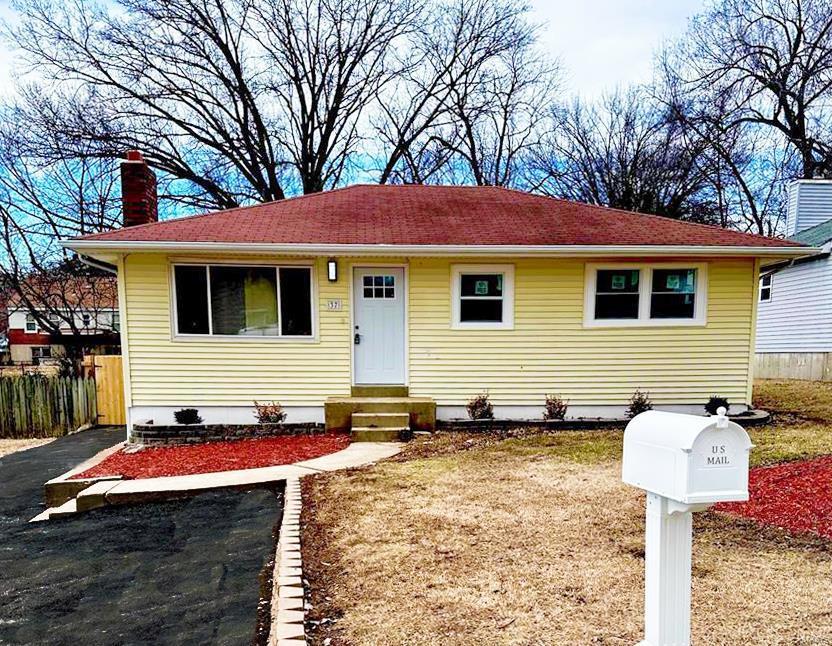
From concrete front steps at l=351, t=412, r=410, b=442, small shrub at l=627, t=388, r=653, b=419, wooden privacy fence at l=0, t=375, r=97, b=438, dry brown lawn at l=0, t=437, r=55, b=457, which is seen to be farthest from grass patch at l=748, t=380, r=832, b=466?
wooden privacy fence at l=0, t=375, r=97, b=438

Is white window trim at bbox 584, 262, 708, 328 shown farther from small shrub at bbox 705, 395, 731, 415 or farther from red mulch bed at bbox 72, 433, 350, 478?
red mulch bed at bbox 72, 433, 350, 478

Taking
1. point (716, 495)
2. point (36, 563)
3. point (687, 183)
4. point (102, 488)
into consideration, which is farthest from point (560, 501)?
point (687, 183)

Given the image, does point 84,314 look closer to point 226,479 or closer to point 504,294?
point 226,479

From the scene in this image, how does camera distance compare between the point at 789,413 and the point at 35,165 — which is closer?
the point at 789,413

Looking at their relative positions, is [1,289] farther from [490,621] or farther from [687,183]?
[687,183]

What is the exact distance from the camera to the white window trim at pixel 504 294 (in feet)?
25.0

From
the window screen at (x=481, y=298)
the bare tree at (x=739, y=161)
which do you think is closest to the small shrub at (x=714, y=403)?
the window screen at (x=481, y=298)

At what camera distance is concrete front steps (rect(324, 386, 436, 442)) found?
23.6 feet

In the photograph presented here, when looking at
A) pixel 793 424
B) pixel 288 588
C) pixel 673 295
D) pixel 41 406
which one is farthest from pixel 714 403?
pixel 41 406

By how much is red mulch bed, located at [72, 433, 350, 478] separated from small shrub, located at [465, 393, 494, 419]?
76.9 inches

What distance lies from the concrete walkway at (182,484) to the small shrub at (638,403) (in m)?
4.33

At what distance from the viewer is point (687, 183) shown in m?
19.5

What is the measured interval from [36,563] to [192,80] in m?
17.3

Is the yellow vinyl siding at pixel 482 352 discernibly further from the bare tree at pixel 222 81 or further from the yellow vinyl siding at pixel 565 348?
the bare tree at pixel 222 81
